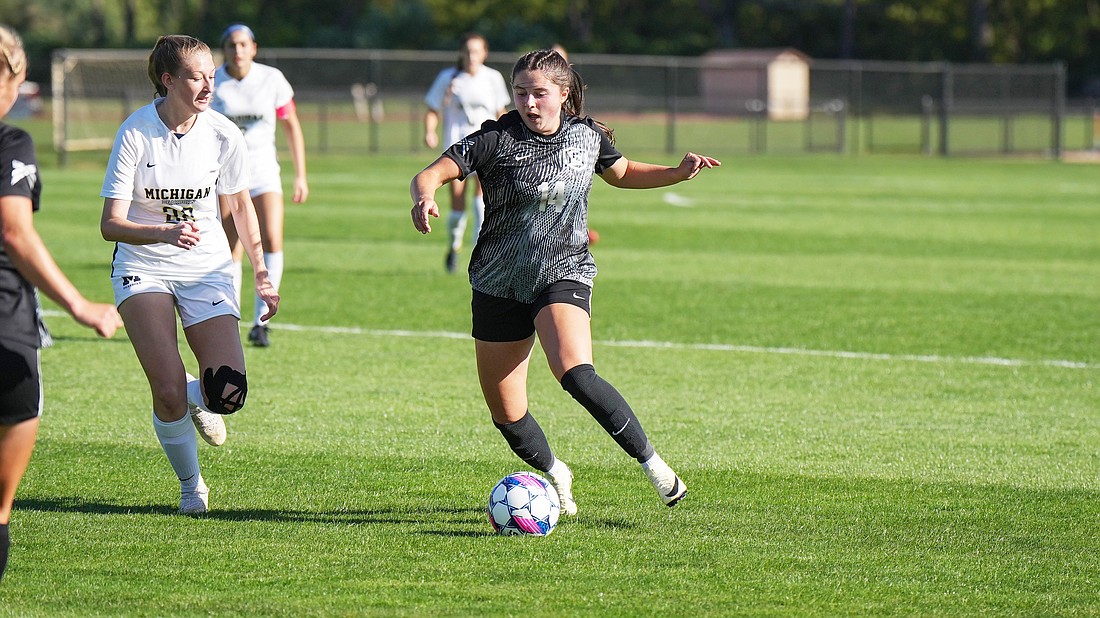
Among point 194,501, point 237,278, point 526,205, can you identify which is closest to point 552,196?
point 526,205

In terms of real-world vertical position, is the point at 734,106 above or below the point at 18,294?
above

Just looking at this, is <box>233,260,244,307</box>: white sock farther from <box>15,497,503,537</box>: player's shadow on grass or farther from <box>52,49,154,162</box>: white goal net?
<box>52,49,154,162</box>: white goal net

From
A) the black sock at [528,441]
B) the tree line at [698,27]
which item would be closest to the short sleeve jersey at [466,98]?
the black sock at [528,441]

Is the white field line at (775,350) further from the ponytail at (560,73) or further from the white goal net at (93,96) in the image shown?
the white goal net at (93,96)

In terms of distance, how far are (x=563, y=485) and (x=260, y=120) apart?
522 centimetres

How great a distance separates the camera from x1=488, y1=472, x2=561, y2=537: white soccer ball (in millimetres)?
5324

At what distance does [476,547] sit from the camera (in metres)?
5.22

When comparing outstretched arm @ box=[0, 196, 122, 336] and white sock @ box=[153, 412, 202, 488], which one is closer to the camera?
outstretched arm @ box=[0, 196, 122, 336]

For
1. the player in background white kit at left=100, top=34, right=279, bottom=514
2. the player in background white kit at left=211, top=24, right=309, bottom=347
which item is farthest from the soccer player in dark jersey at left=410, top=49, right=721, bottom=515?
the player in background white kit at left=211, top=24, right=309, bottom=347

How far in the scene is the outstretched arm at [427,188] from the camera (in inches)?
205

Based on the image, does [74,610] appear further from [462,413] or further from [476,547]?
[462,413]

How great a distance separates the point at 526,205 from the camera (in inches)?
216

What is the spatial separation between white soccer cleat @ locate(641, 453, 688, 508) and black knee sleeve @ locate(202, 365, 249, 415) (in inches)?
64.0

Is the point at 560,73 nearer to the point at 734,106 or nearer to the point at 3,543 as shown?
the point at 3,543
